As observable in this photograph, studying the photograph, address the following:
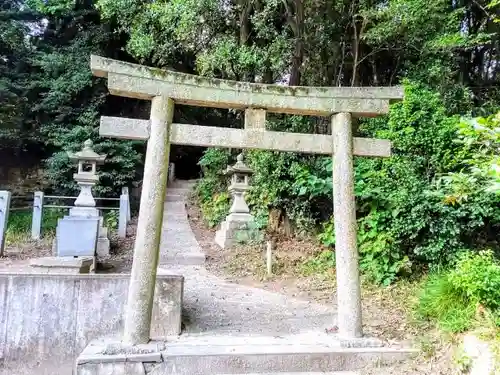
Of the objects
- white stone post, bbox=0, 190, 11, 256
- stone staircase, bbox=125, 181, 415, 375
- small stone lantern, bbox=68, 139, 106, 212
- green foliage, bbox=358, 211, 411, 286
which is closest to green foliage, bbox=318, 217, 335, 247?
green foliage, bbox=358, 211, 411, 286

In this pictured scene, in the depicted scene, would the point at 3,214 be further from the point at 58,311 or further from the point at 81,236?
the point at 58,311

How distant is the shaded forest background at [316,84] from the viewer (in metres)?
6.26

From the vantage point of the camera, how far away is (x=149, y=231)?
3.92 meters

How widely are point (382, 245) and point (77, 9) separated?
48.3ft

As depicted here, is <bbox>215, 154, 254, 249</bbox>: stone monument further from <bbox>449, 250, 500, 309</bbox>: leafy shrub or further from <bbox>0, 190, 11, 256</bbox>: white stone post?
<bbox>449, 250, 500, 309</bbox>: leafy shrub

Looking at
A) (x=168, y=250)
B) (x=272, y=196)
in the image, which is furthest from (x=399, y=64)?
(x=168, y=250)

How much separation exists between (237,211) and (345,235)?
20.9 feet

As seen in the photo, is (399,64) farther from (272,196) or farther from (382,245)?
(382,245)

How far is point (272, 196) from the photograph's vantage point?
32.1ft

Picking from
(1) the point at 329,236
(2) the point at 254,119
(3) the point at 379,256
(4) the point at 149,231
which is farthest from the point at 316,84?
(4) the point at 149,231

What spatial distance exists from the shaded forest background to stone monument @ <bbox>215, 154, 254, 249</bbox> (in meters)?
0.36

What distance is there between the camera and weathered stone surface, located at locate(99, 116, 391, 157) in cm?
400

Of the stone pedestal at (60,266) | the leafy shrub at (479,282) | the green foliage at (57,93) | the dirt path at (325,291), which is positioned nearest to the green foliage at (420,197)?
the dirt path at (325,291)

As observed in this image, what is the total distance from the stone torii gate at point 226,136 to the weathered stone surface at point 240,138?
0.03ft
